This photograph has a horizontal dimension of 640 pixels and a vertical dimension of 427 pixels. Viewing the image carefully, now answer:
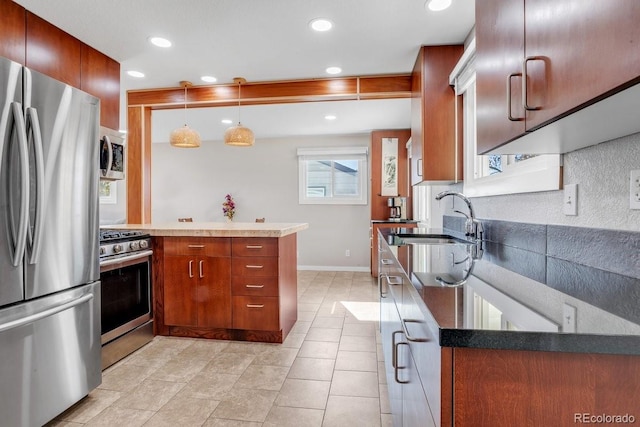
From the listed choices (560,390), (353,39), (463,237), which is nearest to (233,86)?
(353,39)

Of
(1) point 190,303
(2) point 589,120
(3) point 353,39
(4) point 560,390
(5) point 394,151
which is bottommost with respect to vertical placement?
(1) point 190,303

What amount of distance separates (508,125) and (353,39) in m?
1.98

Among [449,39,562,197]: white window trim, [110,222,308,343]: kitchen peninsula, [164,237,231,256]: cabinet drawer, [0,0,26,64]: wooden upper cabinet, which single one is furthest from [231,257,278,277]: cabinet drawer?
[0,0,26,64]: wooden upper cabinet

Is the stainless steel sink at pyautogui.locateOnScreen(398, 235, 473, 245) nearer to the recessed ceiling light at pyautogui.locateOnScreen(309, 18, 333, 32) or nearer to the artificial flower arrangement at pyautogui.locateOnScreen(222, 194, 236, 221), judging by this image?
the recessed ceiling light at pyautogui.locateOnScreen(309, 18, 333, 32)

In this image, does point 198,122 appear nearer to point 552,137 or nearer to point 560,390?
point 552,137

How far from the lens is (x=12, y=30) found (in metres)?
2.27

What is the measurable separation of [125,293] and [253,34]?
2.22m

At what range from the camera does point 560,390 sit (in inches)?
22.4

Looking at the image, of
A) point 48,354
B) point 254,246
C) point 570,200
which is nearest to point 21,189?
point 48,354

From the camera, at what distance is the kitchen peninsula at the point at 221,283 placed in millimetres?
2756

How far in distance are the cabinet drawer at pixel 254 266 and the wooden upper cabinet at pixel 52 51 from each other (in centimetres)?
199

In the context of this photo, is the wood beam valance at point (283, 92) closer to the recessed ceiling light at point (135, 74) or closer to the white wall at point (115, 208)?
the recessed ceiling light at point (135, 74)

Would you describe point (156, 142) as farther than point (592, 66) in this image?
Yes

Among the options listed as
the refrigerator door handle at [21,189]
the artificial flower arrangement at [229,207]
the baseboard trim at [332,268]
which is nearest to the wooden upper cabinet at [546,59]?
the refrigerator door handle at [21,189]
